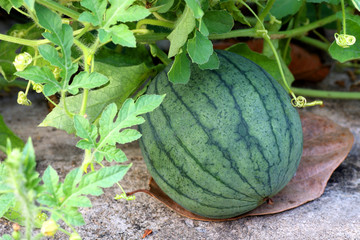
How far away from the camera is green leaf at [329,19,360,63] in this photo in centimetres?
157

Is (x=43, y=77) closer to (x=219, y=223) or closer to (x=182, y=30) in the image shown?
(x=182, y=30)

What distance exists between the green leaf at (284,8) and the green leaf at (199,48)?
0.65 metres

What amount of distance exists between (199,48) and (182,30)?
70mm

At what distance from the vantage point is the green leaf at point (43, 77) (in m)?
1.16

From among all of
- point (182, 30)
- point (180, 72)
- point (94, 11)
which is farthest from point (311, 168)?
point (94, 11)

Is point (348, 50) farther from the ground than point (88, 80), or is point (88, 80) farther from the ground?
point (88, 80)

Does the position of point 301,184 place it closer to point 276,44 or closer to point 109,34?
point 276,44

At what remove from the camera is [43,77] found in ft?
3.83

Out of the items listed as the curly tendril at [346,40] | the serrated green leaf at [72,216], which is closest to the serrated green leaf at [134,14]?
the serrated green leaf at [72,216]

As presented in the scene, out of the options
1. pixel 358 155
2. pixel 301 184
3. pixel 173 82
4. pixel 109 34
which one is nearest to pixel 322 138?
pixel 358 155

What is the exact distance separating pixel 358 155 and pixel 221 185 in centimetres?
83

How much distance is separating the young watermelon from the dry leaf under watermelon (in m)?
0.14

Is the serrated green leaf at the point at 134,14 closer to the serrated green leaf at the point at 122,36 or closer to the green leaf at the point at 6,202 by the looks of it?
the serrated green leaf at the point at 122,36

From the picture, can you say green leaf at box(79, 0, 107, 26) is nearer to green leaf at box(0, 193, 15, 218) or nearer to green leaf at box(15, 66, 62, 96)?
green leaf at box(15, 66, 62, 96)
